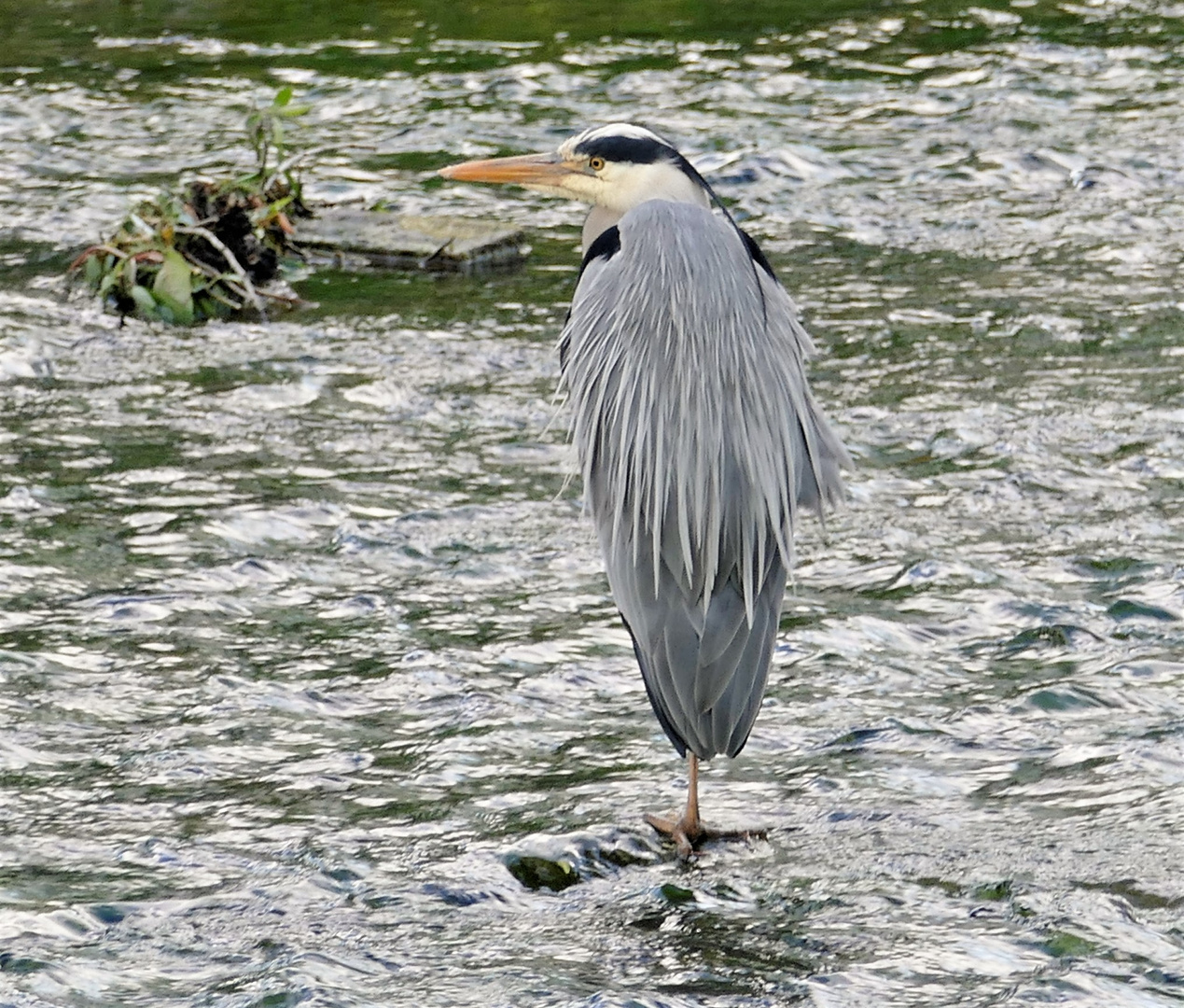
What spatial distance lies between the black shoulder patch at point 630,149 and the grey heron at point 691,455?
1.22ft

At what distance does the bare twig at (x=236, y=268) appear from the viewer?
779 centimetres

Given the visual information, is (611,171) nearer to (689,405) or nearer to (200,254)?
(689,405)

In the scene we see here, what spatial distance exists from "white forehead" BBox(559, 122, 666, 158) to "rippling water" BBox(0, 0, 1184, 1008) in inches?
50.1

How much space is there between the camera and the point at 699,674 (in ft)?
12.6

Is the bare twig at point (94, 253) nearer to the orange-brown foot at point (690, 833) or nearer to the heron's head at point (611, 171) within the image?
the heron's head at point (611, 171)

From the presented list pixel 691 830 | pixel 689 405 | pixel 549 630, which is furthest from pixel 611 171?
pixel 691 830

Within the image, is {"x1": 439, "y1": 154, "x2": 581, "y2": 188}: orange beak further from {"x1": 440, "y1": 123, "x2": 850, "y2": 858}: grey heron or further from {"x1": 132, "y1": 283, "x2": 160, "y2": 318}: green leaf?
{"x1": 132, "y1": 283, "x2": 160, "y2": 318}: green leaf

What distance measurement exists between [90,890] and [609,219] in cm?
206

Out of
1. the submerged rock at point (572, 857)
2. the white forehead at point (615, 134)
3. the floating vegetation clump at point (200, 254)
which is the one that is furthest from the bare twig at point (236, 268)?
the submerged rock at point (572, 857)

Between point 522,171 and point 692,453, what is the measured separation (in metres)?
1.22

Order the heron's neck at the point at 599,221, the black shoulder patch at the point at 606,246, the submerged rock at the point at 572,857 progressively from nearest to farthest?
the submerged rock at the point at 572,857
the black shoulder patch at the point at 606,246
the heron's neck at the point at 599,221

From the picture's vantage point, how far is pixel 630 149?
457 centimetres

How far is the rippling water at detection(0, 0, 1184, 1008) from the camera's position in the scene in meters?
3.59

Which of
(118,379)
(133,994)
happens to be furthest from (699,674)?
(118,379)
